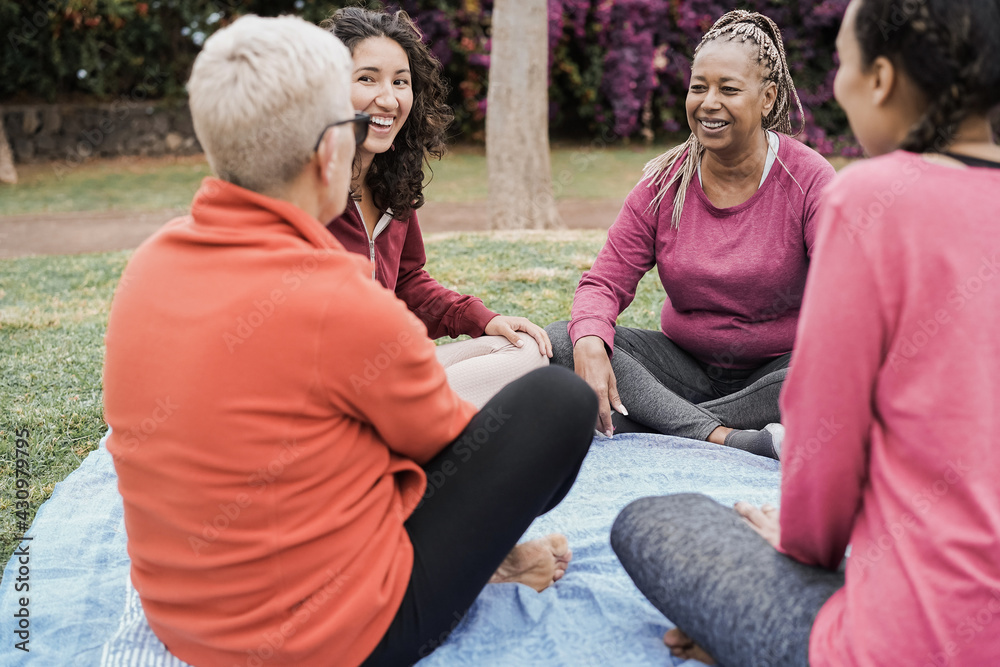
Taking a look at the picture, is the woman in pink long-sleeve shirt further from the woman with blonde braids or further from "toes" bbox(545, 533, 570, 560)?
the woman with blonde braids

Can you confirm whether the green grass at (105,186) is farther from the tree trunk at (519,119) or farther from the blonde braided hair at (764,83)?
the blonde braided hair at (764,83)

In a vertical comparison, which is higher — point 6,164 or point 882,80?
point 882,80

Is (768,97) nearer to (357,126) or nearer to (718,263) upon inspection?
(718,263)

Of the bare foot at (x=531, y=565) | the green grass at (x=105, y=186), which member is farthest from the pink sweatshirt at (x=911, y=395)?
the green grass at (x=105, y=186)

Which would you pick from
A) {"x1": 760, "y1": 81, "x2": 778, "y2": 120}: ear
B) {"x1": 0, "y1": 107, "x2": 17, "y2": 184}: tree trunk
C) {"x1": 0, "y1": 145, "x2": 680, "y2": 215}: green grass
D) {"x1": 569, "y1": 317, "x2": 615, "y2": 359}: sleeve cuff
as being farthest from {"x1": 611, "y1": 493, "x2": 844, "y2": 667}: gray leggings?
{"x1": 0, "y1": 107, "x2": 17, "y2": 184}: tree trunk

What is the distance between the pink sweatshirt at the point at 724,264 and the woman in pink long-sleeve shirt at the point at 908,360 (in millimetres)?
1535

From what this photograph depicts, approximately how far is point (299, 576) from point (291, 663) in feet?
0.59

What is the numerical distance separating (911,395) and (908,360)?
54 millimetres

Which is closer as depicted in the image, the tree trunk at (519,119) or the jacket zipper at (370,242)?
the jacket zipper at (370,242)

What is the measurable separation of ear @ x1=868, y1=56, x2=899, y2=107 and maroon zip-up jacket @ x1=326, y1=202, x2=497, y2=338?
1.79 m

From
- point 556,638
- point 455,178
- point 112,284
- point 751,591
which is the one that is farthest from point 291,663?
point 455,178

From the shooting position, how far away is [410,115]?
3.07 m

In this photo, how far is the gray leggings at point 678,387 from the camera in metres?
3.04

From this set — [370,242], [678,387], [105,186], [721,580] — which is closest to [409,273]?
[370,242]
